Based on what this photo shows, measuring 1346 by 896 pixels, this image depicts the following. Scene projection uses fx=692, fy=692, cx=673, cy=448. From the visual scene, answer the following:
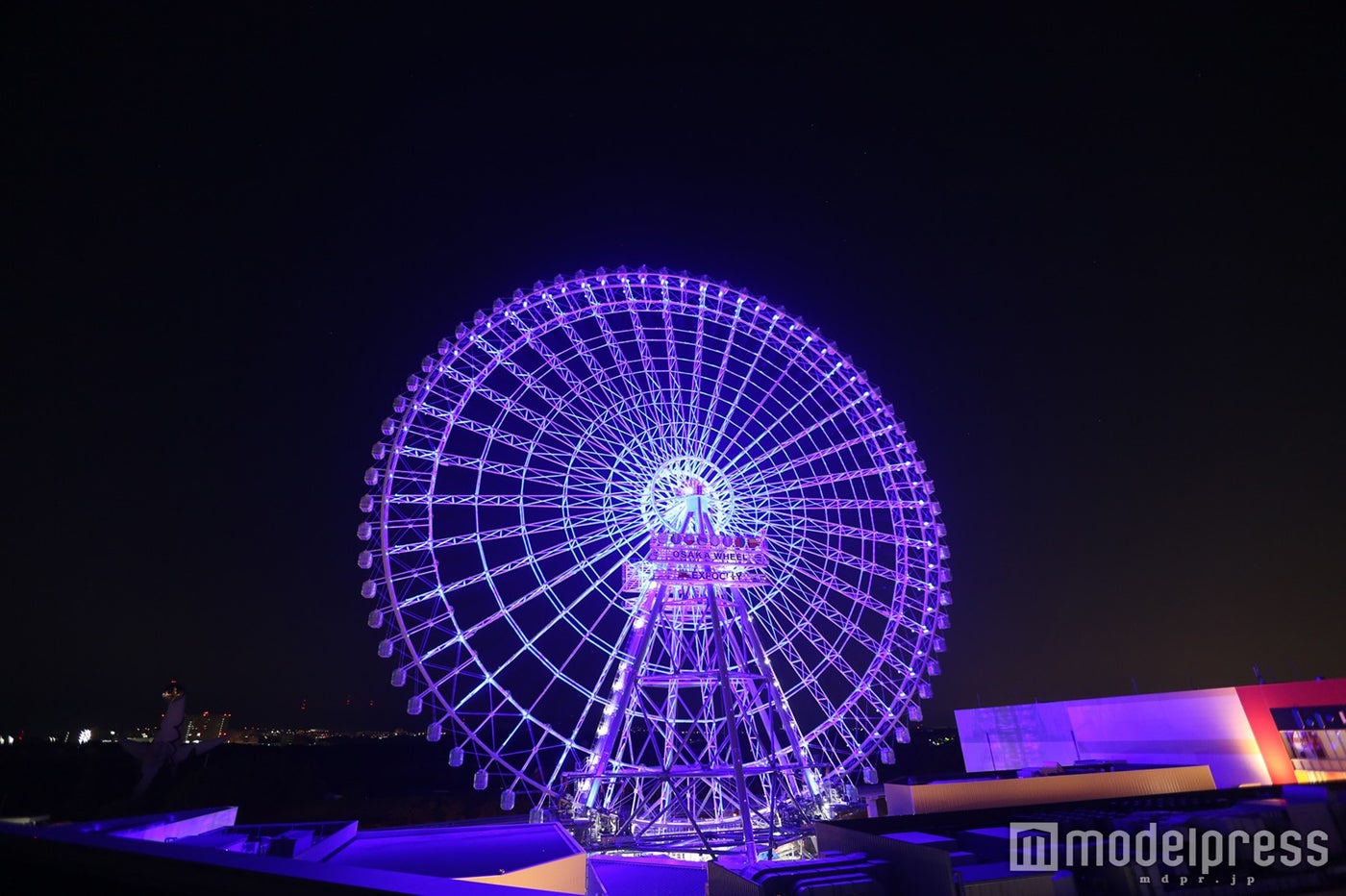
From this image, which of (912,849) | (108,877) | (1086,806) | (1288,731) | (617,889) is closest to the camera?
(108,877)

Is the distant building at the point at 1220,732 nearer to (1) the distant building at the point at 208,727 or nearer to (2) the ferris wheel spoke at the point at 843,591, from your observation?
(2) the ferris wheel spoke at the point at 843,591

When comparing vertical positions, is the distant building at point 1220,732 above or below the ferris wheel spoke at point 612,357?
below

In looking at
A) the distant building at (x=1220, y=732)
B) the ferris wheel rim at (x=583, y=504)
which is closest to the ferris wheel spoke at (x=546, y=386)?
the ferris wheel rim at (x=583, y=504)

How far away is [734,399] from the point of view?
24.2 meters

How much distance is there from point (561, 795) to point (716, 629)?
6.13 meters

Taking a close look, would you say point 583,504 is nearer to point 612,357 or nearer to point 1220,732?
point 612,357

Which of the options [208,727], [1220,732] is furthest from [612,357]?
[208,727]

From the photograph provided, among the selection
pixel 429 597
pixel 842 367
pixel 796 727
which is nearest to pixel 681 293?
pixel 842 367

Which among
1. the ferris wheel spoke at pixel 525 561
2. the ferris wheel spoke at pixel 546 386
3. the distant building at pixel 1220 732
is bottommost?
the distant building at pixel 1220 732

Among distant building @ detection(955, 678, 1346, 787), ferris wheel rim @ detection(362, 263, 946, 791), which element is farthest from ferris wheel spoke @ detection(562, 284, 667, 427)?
distant building @ detection(955, 678, 1346, 787)

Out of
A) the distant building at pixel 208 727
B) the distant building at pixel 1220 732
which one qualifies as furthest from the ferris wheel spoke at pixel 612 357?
the distant building at pixel 208 727

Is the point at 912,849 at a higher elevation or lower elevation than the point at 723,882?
higher

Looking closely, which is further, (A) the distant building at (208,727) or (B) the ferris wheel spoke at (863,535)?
(A) the distant building at (208,727)

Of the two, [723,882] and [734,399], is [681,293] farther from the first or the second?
[723,882]
